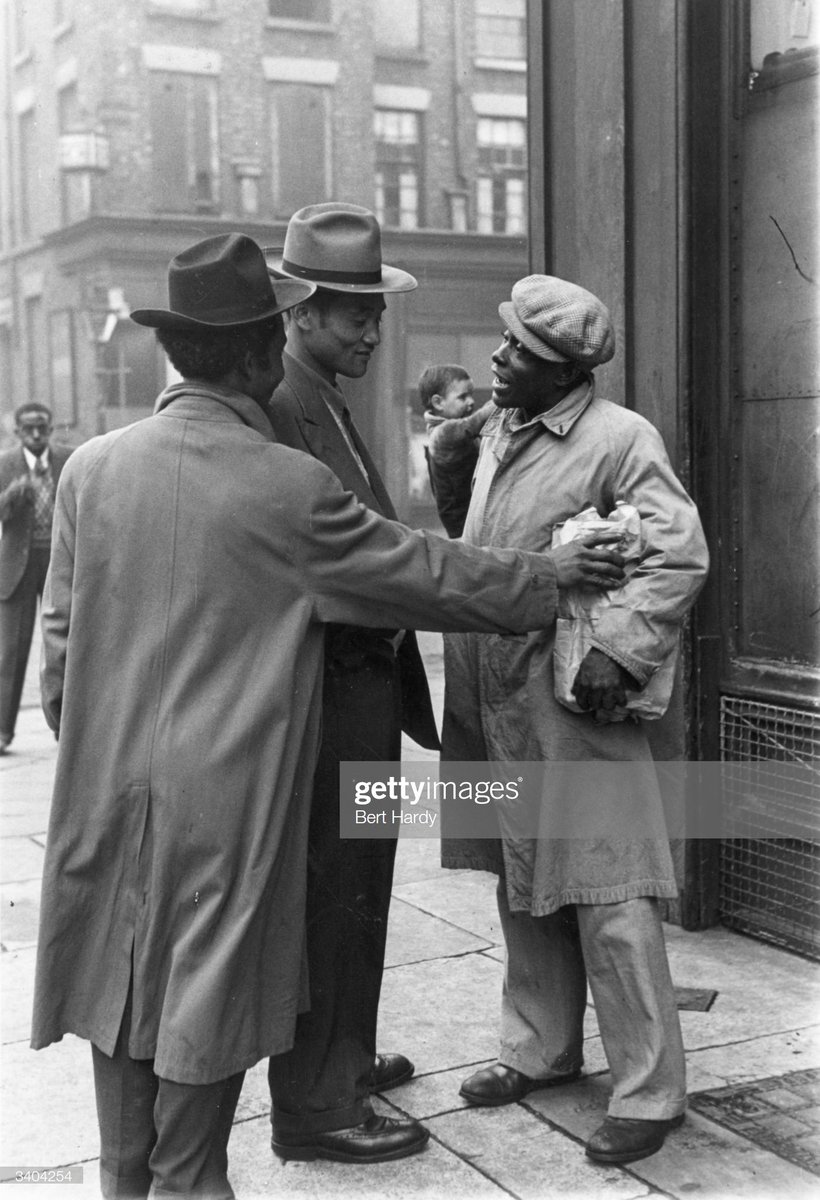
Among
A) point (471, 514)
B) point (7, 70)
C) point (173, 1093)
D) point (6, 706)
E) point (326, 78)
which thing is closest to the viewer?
point (173, 1093)

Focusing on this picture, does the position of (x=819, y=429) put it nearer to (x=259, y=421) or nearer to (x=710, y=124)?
(x=710, y=124)

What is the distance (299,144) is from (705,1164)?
2266 cm

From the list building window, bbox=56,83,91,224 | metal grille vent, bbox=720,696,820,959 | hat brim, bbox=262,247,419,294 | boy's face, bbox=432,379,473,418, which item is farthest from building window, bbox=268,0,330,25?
hat brim, bbox=262,247,419,294

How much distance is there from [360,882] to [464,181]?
72.7 feet

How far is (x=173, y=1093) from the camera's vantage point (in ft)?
9.29

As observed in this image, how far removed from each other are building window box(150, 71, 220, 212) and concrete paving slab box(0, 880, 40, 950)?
19.8 metres

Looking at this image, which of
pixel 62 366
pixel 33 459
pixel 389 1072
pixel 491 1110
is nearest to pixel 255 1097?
pixel 389 1072

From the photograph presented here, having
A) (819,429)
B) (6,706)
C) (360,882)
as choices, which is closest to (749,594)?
(819,429)

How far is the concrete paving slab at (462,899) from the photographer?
5.04 meters

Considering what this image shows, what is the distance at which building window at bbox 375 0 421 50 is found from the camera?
24281mm

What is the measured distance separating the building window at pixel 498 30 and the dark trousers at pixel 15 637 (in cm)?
1857

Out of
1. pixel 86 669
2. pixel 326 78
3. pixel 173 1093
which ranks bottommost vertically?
pixel 173 1093

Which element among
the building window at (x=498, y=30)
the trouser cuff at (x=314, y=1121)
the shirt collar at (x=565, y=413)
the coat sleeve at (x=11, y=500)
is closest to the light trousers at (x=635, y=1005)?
the trouser cuff at (x=314, y=1121)

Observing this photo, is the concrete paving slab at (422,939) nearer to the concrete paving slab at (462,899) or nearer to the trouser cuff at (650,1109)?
the concrete paving slab at (462,899)
